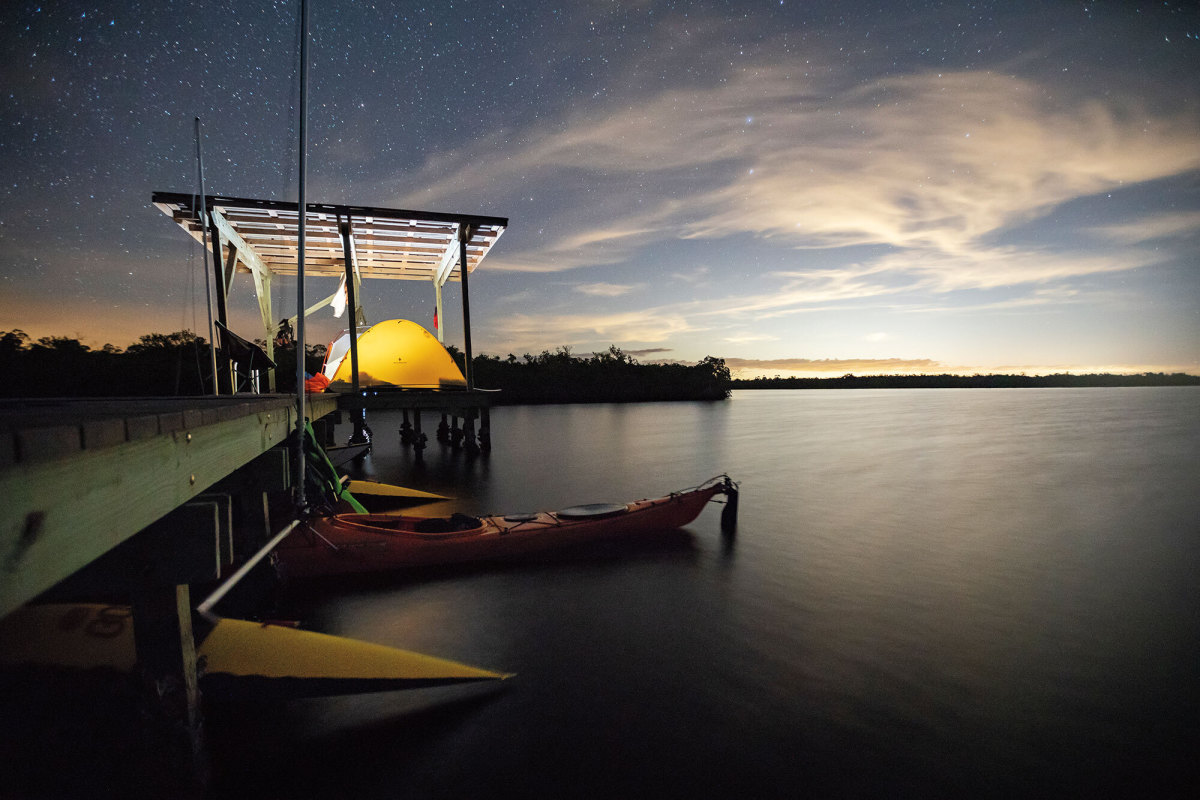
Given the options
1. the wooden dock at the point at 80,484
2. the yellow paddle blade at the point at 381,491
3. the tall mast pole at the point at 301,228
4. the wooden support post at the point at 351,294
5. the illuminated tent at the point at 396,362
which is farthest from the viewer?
the illuminated tent at the point at 396,362

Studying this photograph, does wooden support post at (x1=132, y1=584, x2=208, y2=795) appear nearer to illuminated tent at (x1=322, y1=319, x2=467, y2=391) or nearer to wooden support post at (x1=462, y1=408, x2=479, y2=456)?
illuminated tent at (x1=322, y1=319, x2=467, y2=391)

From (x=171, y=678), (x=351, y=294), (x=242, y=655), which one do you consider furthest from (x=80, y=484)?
(x=351, y=294)

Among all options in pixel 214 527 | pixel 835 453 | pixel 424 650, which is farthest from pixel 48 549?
pixel 835 453

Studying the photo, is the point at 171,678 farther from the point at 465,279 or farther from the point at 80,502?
the point at 465,279

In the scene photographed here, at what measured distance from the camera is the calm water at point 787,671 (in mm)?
4246

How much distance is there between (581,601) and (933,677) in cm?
403

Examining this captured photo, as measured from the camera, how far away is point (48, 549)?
5.10 feet

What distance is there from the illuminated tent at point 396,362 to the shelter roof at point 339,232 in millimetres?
2064

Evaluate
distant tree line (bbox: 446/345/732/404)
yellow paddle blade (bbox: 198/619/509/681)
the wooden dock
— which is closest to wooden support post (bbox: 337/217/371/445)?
yellow paddle blade (bbox: 198/619/509/681)

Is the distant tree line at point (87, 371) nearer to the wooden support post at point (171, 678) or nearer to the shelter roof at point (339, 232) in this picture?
the shelter roof at point (339, 232)

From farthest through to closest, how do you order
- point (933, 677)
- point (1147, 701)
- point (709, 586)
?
point (709, 586), point (933, 677), point (1147, 701)

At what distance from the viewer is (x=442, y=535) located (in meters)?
7.47

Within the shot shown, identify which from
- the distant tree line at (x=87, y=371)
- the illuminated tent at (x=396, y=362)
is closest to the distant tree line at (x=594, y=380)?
the distant tree line at (x=87, y=371)

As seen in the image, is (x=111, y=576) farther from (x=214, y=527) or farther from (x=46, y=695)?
(x=46, y=695)
